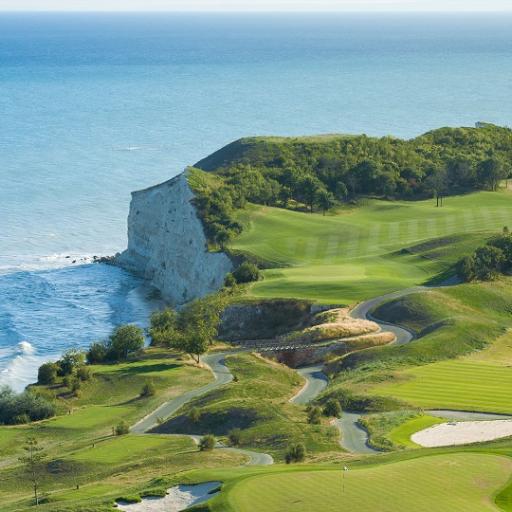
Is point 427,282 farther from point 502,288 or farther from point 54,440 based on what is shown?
point 54,440

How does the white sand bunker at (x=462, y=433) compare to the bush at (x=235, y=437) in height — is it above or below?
above

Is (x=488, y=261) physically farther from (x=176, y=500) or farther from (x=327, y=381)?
(x=176, y=500)

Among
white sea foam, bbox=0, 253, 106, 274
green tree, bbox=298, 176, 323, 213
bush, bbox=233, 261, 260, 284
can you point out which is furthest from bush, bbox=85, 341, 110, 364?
green tree, bbox=298, 176, 323, 213

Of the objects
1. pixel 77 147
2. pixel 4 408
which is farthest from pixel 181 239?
pixel 77 147

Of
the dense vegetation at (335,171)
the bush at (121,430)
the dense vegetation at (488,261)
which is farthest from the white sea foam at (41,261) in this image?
the bush at (121,430)

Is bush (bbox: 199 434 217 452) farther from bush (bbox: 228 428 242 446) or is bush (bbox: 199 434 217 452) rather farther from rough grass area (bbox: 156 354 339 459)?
rough grass area (bbox: 156 354 339 459)

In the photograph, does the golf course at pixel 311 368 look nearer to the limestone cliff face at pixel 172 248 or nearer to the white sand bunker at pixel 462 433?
the white sand bunker at pixel 462 433

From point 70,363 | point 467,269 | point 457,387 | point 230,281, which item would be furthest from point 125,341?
point 467,269
